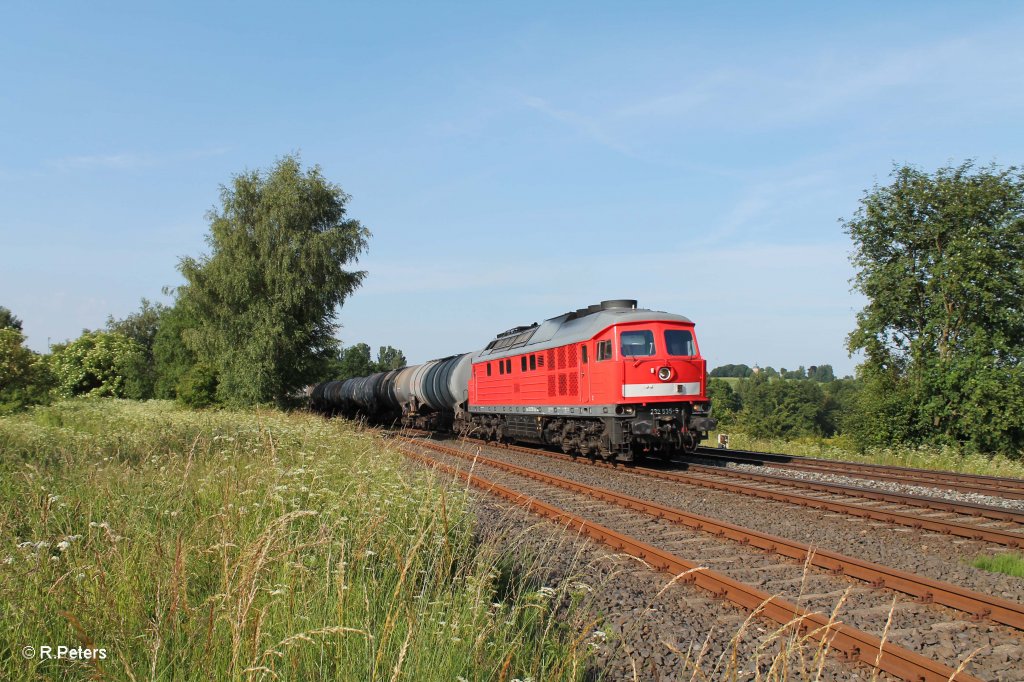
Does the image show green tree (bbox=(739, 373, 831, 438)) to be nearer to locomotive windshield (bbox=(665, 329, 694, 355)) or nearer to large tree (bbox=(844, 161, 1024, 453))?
large tree (bbox=(844, 161, 1024, 453))

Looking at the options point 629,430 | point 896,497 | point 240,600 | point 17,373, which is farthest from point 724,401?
point 240,600

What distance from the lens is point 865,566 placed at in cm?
705

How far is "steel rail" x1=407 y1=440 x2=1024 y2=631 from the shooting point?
19.2 ft

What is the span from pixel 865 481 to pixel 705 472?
3.24 m

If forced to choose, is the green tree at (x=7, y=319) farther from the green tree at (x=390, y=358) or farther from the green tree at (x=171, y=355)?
the green tree at (x=390, y=358)

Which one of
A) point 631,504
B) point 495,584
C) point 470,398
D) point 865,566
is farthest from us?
point 470,398

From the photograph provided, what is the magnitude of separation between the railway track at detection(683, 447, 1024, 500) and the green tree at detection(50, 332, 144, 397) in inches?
2148

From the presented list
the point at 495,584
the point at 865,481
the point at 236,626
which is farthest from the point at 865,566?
the point at 865,481

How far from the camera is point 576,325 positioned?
17641mm

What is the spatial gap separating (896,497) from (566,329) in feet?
29.6

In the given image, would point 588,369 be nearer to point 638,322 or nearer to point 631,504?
point 638,322

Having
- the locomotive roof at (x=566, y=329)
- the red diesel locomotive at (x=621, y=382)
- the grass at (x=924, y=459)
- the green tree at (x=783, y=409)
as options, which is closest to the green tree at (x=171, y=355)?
the locomotive roof at (x=566, y=329)

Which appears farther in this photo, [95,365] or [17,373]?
[95,365]

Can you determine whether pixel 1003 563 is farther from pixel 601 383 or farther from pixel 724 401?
pixel 724 401
